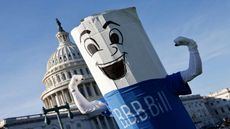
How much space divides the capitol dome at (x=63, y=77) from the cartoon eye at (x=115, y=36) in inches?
2807

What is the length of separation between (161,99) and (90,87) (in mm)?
75241

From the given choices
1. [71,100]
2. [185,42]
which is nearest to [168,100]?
[185,42]

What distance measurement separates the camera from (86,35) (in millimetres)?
10789

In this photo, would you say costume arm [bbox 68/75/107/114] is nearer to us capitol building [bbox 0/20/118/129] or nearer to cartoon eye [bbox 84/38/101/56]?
cartoon eye [bbox 84/38/101/56]

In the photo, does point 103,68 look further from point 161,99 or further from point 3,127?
point 3,127

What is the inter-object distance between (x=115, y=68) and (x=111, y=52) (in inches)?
18.4

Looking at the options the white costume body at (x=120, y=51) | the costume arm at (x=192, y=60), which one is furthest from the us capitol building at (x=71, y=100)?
the costume arm at (x=192, y=60)

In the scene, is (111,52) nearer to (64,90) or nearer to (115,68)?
(115,68)

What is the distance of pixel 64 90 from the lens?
86.7m

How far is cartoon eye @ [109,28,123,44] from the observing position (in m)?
10.4

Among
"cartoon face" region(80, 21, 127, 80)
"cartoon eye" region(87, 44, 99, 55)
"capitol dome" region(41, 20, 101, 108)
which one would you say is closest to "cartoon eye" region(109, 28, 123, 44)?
"cartoon face" region(80, 21, 127, 80)

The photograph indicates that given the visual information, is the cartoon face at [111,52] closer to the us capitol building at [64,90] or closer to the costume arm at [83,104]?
the costume arm at [83,104]

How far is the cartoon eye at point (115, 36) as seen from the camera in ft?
34.2

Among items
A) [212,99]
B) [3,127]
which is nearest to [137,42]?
[3,127]
